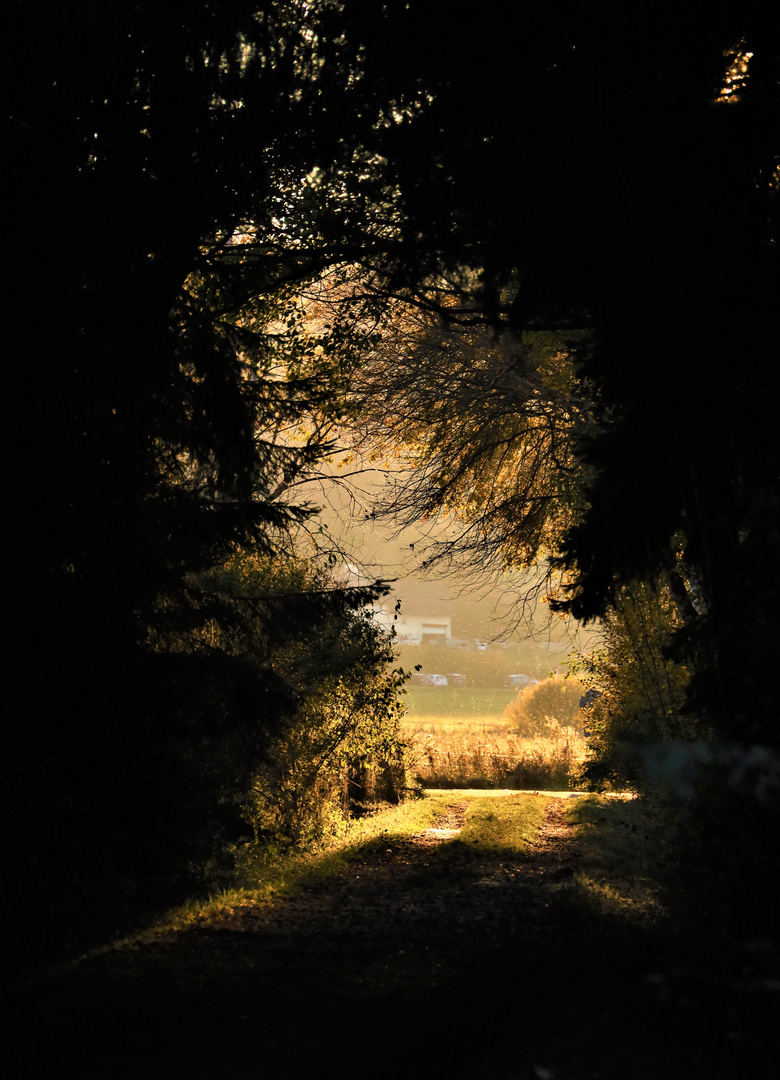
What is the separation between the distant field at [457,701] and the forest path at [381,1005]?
5086 cm

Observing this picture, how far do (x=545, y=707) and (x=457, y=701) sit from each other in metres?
28.7

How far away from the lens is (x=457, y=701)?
232 ft

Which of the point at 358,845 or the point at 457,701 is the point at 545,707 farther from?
the point at 358,845

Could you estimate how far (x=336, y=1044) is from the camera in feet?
14.9

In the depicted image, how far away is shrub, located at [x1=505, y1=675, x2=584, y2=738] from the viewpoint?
40938 millimetres

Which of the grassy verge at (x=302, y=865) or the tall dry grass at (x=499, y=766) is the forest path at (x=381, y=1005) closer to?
the grassy verge at (x=302, y=865)

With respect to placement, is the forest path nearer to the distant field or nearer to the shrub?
the shrub

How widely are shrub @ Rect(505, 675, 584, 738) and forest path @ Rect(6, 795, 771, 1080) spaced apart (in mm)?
34304

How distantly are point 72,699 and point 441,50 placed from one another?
19.5 ft

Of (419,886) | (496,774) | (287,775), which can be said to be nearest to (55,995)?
(419,886)

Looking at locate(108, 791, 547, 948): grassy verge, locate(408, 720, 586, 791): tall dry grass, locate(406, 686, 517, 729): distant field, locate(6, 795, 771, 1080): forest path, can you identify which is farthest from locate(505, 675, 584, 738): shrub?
locate(6, 795, 771, 1080): forest path

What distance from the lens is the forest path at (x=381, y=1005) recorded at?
14.0 feet

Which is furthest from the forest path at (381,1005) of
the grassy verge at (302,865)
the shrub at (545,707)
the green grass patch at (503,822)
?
the shrub at (545,707)

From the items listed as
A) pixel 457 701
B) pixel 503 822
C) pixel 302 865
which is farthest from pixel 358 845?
pixel 457 701
